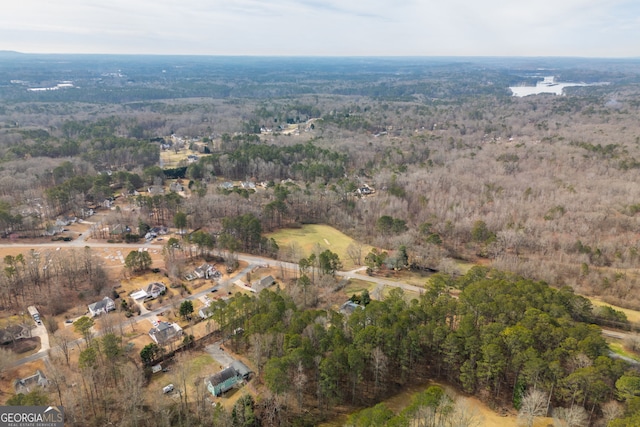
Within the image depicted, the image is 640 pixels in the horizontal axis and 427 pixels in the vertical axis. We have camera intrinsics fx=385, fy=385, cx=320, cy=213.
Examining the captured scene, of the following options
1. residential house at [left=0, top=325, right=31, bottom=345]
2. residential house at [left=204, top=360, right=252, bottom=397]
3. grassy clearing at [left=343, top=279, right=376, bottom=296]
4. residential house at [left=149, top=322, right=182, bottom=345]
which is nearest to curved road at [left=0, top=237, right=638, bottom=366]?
grassy clearing at [left=343, top=279, right=376, bottom=296]

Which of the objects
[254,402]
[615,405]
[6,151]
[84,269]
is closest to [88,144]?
[6,151]

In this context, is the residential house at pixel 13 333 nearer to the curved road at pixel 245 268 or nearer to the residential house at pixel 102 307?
the curved road at pixel 245 268

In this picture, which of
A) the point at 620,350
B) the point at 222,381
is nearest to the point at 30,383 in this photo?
the point at 222,381

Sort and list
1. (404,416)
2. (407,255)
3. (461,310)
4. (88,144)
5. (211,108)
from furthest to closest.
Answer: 1. (211,108)
2. (88,144)
3. (407,255)
4. (461,310)
5. (404,416)

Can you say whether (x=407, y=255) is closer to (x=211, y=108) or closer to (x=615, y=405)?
(x=615, y=405)

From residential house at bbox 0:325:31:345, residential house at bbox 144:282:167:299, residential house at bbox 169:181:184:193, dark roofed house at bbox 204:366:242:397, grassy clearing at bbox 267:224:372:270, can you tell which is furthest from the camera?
residential house at bbox 169:181:184:193

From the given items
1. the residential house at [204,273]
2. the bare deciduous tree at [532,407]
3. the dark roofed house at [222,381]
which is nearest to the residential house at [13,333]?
the residential house at [204,273]

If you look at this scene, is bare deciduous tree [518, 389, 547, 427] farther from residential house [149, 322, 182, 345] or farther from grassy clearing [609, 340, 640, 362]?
residential house [149, 322, 182, 345]
